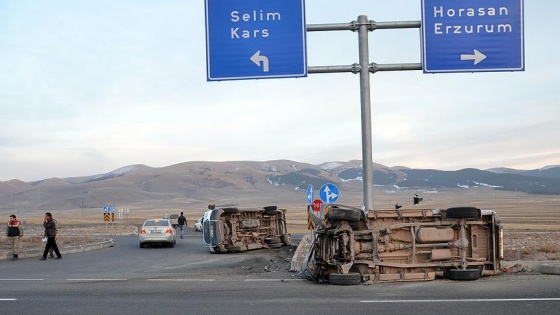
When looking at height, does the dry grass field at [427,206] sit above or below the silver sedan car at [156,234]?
below

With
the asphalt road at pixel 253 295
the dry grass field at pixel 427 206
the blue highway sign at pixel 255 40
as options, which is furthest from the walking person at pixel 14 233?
the dry grass field at pixel 427 206

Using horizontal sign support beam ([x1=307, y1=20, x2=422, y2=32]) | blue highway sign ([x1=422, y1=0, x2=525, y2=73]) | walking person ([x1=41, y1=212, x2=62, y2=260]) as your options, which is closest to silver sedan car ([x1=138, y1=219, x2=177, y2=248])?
walking person ([x1=41, y1=212, x2=62, y2=260])

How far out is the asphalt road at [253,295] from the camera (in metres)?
10.1

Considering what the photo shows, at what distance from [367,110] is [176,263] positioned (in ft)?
30.4

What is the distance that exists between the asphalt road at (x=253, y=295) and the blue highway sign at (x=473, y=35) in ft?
15.8

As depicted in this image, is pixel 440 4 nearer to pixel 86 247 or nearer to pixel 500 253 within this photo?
pixel 500 253

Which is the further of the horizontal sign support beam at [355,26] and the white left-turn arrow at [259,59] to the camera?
the horizontal sign support beam at [355,26]

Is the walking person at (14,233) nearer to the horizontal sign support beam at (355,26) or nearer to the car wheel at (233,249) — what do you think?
the car wheel at (233,249)

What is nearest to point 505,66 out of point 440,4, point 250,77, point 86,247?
point 440,4

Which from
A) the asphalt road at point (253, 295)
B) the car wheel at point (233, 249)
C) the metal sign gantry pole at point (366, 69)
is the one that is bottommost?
the car wheel at point (233, 249)

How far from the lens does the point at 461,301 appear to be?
1055cm

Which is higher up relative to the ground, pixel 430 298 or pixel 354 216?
pixel 354 216

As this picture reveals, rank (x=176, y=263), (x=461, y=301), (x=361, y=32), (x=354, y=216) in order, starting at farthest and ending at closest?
(x=176, y=263) < (x=361, y=32) < (x=354, y=216) < (x=461, y=301)

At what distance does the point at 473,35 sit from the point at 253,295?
7.63 metres
